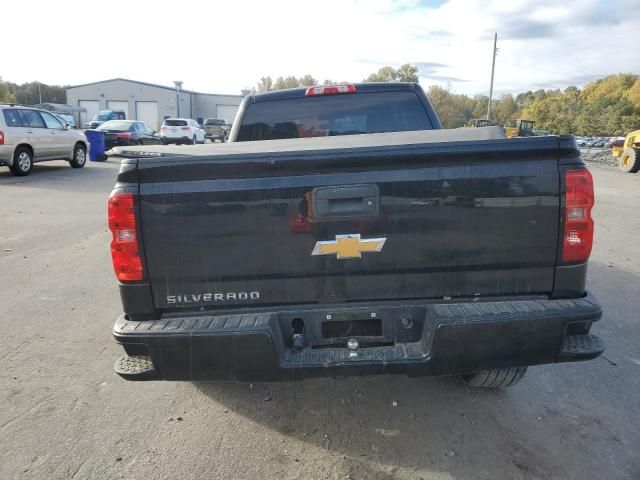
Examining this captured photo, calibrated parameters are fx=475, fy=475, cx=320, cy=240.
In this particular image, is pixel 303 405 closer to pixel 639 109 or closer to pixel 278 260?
pixel 278 260

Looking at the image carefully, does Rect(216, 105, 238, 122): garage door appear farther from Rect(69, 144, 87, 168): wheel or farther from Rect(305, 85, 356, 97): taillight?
Rect(305, 85, 356, 97): taillight

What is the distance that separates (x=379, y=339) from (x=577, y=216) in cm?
118

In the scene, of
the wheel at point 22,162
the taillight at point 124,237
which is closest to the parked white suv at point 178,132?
the wheel at point 22,162

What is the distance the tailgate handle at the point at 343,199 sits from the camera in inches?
93.2

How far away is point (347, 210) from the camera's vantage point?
2.38m

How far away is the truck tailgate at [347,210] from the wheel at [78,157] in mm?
15920

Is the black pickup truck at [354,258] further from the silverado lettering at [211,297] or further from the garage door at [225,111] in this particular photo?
the garage door at [225,111]

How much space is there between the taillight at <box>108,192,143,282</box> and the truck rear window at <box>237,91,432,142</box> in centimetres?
234

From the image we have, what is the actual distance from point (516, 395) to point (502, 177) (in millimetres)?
1692

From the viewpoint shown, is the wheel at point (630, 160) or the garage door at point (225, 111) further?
the garage door at point (225, 111)

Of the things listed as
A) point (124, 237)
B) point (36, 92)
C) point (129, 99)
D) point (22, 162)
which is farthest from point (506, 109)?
point (36, 92)

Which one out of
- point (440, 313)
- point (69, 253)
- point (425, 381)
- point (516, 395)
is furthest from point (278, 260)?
point (69, 253)

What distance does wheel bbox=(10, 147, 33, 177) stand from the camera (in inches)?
535

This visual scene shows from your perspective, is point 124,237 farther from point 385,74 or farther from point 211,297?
point 385,74
